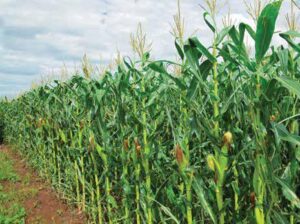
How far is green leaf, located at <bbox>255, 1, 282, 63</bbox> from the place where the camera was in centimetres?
210

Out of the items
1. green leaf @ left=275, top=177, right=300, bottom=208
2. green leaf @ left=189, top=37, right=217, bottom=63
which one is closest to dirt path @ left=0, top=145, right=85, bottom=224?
green leaf @ left=189, top=37, right=217, bottom=63

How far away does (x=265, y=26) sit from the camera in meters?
2.16

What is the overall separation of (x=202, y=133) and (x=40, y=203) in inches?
175

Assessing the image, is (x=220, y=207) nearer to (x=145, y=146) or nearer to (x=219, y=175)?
(x=219, y=175)

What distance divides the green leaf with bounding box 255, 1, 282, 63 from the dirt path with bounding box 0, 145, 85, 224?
444 cm

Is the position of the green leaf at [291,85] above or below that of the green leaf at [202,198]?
above

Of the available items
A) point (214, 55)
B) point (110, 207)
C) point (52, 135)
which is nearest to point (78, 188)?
point (110, 207)

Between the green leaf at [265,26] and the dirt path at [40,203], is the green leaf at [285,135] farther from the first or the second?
the dirt path at [40,203]

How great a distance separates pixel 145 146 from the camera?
Answer: 394cm

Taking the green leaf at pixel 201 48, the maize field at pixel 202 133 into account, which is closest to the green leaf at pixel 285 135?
the maize field at pixel 202 133

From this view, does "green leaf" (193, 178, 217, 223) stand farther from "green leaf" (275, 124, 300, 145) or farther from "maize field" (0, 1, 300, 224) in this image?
"green leaf" (275, 124, 300, 145)

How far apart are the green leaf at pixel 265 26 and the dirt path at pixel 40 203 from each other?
4439 millimetres

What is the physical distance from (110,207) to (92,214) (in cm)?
48

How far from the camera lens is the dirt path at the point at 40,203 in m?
6.22
